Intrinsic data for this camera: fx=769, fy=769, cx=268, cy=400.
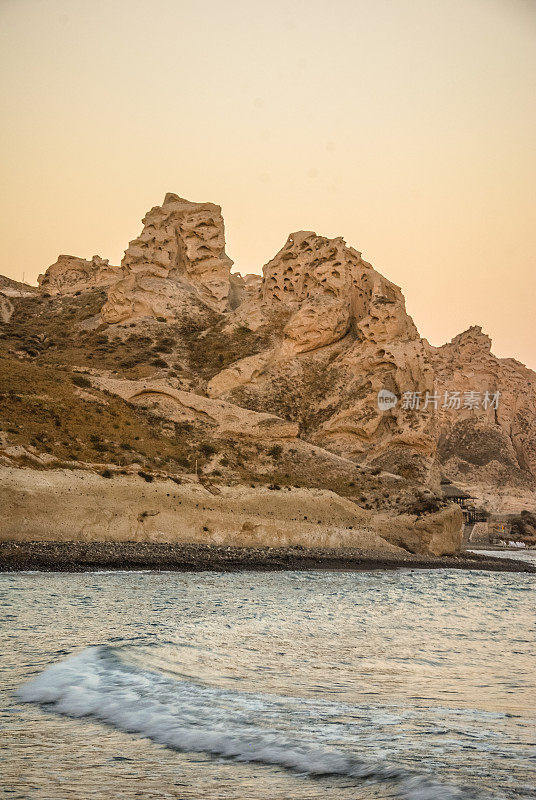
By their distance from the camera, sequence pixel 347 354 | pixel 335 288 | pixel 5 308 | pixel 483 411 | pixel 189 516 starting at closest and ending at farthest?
pixel 189 516
pixel 347 354
pixel 335 288
pixel 5 308
pixel 483 411

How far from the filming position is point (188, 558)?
34.5 meters

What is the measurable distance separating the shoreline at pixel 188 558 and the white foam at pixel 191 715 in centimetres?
1824

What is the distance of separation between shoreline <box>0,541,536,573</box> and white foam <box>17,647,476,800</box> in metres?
18.2

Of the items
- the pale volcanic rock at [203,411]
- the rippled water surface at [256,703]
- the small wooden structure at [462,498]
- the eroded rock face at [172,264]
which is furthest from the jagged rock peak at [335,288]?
the rippled water surface at [256,703]

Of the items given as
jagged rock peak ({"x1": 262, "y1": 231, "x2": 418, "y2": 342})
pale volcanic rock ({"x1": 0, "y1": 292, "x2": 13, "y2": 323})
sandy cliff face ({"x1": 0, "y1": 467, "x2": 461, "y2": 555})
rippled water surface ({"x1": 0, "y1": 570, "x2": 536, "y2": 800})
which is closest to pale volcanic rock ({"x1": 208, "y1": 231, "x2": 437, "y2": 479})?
jagged rock peak ({"x1": 262, "y1": 231, "x2": 418, "y2": 342})

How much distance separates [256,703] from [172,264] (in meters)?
91.8

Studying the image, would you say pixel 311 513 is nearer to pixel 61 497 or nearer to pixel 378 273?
pixel 61 497

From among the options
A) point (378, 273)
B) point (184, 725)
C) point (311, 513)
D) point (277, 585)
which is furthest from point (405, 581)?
point (378, 273)

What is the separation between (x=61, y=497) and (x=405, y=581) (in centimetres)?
1520

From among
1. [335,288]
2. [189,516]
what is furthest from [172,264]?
[189,516]

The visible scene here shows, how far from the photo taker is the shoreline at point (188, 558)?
28.8m

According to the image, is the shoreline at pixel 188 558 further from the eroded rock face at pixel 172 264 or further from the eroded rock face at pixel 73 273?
the eroded rock face at pixel 73 273

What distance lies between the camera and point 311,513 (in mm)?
44344

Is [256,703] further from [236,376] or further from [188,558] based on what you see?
[236,376]
